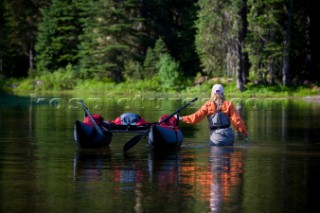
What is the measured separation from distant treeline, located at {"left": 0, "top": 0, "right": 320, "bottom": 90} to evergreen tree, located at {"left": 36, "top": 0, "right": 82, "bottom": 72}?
10 cm

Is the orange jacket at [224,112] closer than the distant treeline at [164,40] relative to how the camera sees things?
Yes

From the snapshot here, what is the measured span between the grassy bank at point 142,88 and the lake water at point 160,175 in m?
32.6

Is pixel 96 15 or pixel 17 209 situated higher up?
pixel 96 15

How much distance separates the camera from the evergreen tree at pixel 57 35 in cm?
8412

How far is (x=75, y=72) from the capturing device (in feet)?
257

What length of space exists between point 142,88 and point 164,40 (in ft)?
45.4

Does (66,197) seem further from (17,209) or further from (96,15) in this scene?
(96,15)

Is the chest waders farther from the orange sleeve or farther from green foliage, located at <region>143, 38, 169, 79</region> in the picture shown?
green foliage, located at <region>143, 38, 169, 79</region>

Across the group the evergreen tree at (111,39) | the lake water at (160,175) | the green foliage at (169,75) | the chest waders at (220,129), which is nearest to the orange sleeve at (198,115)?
the chest waders at (220,129)

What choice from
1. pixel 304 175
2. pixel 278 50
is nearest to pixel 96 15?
pixel 278 50

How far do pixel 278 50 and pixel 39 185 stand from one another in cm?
4570

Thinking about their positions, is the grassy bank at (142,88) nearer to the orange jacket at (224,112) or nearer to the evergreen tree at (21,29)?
the evergreen tree at (21,29)

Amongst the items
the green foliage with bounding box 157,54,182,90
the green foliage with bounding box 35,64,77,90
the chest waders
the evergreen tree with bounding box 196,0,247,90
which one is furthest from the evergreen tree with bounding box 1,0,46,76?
the chest waders

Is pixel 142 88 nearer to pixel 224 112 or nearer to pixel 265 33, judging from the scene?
pixel 265 33
